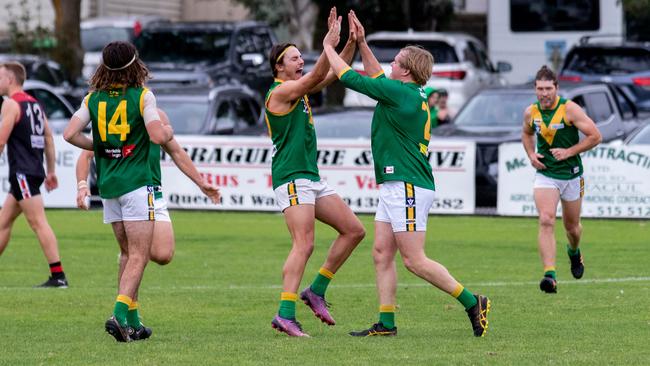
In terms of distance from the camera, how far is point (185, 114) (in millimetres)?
24688

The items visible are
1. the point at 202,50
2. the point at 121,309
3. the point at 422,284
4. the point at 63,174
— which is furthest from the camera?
the point at 202,50

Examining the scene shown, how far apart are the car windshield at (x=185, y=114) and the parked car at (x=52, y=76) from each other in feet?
17.9

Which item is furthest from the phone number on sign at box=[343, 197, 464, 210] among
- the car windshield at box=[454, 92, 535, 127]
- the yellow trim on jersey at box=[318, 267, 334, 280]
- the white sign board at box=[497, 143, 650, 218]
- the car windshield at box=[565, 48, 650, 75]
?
the yellow trim on jersey at box=[318, 267, 334, 280]

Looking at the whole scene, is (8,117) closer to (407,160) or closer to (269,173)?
(407,160)

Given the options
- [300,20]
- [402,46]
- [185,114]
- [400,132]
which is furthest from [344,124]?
[400,132]

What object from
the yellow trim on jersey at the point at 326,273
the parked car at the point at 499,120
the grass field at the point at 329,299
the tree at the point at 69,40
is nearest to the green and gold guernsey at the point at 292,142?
the yellow trim on jersey at the point at 326,273

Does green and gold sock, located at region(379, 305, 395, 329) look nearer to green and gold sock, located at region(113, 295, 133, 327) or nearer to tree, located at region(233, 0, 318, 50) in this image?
→ green and gold sock, located at region(113, 295, 133, 327)

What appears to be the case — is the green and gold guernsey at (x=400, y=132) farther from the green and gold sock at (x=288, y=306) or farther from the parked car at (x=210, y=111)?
the parked car at (x=210, y=111)

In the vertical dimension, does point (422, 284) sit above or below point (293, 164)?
below

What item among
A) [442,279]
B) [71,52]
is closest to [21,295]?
[442,279]

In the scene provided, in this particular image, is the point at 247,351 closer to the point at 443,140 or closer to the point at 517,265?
the point at 517,265

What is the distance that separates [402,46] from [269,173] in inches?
353

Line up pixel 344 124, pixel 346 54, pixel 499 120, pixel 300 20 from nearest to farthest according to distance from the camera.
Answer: pixel 346 54 → pixel 499 120 → pixel 344 124 → pixel 300 20

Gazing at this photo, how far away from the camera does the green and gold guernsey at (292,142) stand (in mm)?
10977
